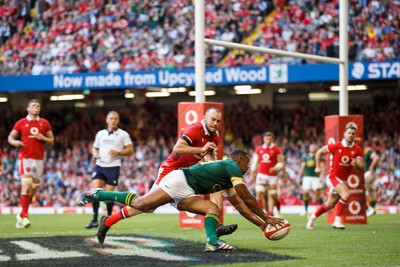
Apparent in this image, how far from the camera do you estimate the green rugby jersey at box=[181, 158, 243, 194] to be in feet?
34.2

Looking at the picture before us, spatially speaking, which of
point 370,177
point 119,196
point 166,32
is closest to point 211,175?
point 119,196

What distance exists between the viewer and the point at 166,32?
31562 millimetres

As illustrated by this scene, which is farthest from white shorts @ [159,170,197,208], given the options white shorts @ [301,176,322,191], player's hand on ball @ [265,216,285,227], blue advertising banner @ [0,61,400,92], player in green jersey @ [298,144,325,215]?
blue advertising banner @ [0,61,400,92]

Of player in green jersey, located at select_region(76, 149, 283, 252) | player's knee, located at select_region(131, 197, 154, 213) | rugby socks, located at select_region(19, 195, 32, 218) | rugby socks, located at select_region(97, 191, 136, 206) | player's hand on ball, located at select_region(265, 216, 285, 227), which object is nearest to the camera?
player in green jersey, located at select_region(76, 149, 283, 252)

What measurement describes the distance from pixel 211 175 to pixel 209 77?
18782mm

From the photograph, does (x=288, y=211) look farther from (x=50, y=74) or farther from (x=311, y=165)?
(x=50, y=74)

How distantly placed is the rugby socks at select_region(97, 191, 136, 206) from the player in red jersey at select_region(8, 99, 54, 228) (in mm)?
5058

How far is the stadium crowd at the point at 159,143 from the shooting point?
29516 mm

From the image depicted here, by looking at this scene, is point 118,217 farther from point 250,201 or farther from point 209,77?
point 209,77

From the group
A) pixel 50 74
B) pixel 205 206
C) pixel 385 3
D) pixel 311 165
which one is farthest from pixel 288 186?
pixel 205 206

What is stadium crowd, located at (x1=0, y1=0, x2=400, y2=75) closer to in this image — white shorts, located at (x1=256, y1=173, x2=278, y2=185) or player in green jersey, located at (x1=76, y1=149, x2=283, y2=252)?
white shorts, located at (x1=256, y1=173, x2=278, y2=185)

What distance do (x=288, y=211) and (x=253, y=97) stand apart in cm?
772

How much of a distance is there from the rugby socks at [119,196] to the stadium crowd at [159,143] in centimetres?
1788

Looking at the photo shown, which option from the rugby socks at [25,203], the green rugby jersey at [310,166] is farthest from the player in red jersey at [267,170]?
the rugby socks at [25,203]
